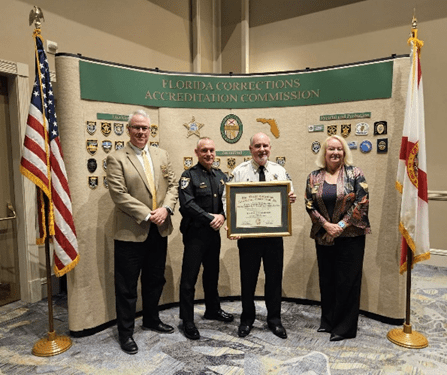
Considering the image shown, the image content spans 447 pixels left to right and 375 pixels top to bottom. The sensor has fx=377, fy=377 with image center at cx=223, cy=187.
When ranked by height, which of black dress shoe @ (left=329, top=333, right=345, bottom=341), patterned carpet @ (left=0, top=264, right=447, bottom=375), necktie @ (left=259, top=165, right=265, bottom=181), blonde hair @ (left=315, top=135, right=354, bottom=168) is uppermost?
blonde hair @ (left=315, top=135, right=354, bottom=168)

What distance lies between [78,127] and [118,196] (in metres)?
0.75

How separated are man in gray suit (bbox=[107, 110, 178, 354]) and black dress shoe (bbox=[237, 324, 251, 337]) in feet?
2.82

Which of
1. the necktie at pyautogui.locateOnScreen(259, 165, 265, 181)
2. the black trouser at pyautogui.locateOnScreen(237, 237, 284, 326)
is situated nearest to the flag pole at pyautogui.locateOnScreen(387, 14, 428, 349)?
the black trouser at pyautogui.locateOnScreen(237, 237, 284, 326)

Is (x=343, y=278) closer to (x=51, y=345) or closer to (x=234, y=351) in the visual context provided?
(x=234, y=351)

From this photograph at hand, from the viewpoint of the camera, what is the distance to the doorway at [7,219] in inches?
159

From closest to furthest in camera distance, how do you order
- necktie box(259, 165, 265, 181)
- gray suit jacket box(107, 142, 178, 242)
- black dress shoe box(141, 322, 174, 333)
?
gray suit jacket box(107, 142, 178, 242) < necktie box(259, 165, 265, 181) < black dress shoe box(141, 322, 174, 333)

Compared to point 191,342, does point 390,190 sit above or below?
above

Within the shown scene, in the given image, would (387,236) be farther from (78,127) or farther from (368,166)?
(78,127)

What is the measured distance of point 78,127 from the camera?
3180 millimetres

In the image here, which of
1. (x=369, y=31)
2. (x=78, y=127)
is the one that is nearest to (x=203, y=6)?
(x=369, y=31)

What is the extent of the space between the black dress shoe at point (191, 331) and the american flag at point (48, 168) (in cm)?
108

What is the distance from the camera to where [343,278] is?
3105mm

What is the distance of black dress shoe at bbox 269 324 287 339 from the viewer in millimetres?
3164

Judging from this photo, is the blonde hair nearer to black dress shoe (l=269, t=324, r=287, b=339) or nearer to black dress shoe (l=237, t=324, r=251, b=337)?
black dress shoe (l=269, t=324, r=287, b=339)
